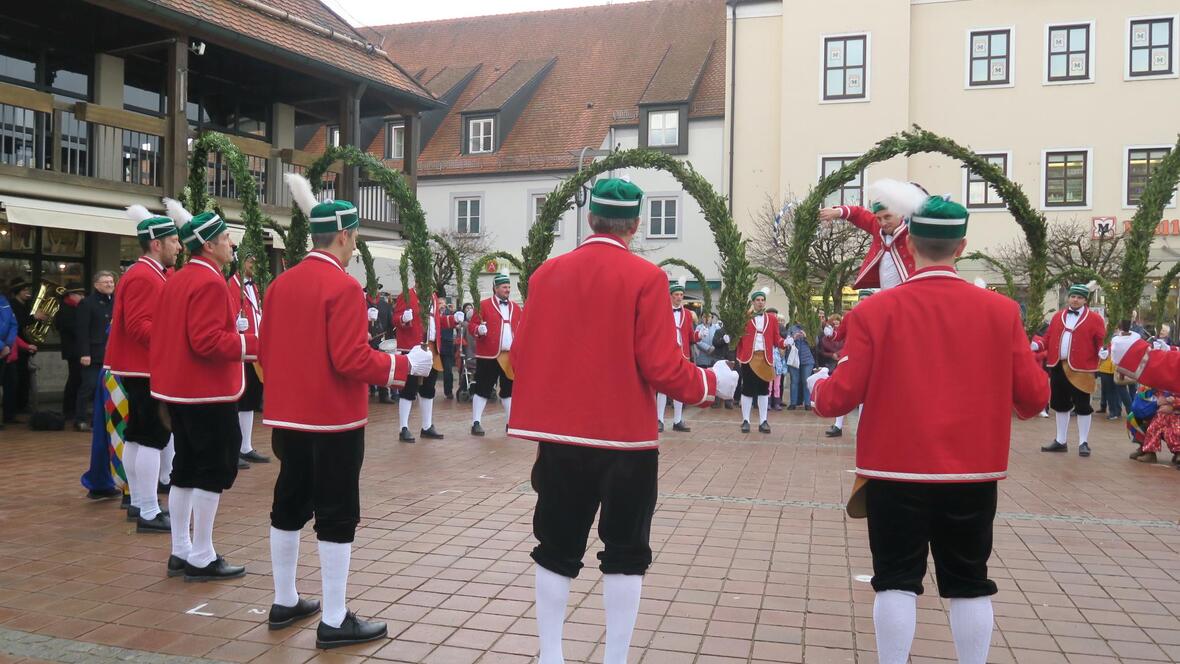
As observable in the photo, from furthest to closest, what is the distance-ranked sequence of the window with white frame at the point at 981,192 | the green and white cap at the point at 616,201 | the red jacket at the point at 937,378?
the window with white frame at the point at 981,192
the green and white cap at the point at 616,201
the red jacket at the point at 937,378

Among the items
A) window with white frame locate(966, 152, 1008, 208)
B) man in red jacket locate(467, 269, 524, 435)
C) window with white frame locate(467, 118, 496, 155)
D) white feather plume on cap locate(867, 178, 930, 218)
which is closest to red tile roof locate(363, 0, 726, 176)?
window with white frame locate(467, 118, 496, 155)

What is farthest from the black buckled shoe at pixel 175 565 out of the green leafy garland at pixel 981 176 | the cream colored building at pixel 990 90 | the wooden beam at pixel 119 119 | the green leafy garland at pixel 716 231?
the cream colored building at pixel 990 90

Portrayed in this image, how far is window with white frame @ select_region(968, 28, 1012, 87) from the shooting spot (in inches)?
1142

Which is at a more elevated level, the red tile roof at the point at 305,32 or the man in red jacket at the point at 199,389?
the red tile roof at the point at 305,32

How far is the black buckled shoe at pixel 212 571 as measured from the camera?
534cm

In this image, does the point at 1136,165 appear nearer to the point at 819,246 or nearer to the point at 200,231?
the point at 819,246

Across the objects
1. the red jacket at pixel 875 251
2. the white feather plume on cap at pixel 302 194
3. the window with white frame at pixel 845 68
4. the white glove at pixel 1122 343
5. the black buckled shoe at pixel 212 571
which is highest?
the window with white frame at pixel 845 68

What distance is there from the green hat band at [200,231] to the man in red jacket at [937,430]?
3777mm

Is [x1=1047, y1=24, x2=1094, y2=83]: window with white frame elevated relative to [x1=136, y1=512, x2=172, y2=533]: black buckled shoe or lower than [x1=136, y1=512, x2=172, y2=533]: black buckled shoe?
elevated

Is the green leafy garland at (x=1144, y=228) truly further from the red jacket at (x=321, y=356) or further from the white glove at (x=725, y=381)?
the red jacket at (x=321, y=356)

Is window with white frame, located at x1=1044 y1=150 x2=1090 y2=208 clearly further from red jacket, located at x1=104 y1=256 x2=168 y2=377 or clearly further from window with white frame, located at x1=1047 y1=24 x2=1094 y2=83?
red jacket, located at x1=104 y1=256 x2=168 y2=377

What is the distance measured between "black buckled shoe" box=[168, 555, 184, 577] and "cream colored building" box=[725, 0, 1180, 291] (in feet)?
87.4

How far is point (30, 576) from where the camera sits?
5395 millimetres

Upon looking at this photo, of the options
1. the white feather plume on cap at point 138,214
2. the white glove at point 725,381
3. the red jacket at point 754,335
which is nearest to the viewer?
the white glove at point 725,381
